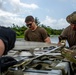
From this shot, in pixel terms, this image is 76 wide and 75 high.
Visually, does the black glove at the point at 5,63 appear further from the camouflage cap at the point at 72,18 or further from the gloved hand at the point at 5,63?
the camouflage cap at the point at 72,18

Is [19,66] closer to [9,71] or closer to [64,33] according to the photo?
[9,71]

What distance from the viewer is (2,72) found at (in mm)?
3328

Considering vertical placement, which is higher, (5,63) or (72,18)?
(72,18)

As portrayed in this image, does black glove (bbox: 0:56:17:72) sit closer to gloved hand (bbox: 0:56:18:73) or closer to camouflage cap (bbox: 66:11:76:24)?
gloved hand (bbox: 0:56:18:73)

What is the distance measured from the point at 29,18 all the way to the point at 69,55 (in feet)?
13.1

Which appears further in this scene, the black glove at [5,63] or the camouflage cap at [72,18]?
the camouflage cap at [72,18]

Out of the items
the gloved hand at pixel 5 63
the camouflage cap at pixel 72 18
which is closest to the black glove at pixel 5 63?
the gloved hand at pixel 5 63

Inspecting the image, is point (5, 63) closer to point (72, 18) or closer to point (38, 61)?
point (38, 61)

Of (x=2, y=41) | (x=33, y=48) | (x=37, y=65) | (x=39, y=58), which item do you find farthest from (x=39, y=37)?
(x=2, y=41)

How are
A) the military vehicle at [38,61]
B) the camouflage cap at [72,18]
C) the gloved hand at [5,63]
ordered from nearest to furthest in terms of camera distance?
the gloved hand at [5,63]
the military vehicle at [38,61]
the camouflage cap at [72,18]

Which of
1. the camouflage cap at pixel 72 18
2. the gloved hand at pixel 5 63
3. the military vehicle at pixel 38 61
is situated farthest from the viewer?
the camouflage cap at pixel 72 18

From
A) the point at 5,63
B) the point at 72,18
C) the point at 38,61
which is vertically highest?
the point at 72,18

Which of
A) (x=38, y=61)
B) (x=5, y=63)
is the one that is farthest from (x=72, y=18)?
(x=5, y=63)

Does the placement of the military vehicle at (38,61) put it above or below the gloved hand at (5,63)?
below
